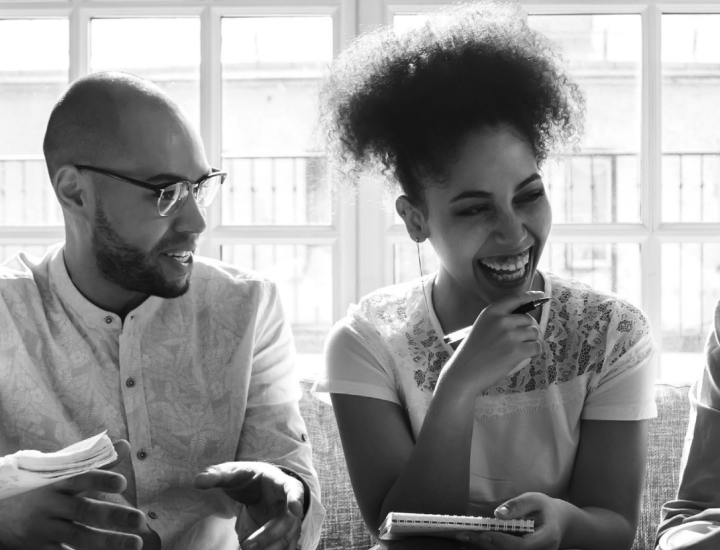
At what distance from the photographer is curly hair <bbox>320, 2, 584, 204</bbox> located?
1.90 meters

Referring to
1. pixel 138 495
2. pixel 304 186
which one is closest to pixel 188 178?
pixel 138 495

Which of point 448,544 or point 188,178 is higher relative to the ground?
point 188,178

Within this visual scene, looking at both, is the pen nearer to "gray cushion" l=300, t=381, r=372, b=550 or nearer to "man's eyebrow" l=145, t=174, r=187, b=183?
"gray cushion" l=300, t=381, r=372, b=550

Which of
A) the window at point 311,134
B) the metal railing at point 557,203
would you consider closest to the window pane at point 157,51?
the window at point 311,134

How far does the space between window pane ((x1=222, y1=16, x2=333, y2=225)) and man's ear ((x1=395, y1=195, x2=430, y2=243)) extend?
0.94 meters

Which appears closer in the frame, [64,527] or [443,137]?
[64,527]

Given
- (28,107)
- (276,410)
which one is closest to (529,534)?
(276,410)

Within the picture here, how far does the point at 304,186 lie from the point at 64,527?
4.83 feet

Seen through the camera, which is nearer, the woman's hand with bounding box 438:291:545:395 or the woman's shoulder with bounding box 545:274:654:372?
the woman's hand with bounding box 438:291:545:395

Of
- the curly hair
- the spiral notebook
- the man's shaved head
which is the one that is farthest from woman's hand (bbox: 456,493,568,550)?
the man's shaved head

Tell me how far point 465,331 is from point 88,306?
2.73 ft

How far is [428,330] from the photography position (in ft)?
6.63

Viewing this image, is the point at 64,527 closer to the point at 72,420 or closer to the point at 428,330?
the point at 72,420

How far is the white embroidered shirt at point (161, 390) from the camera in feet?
6.64
